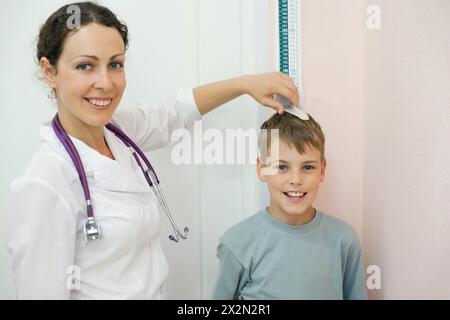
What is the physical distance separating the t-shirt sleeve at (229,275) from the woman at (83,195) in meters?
0.13

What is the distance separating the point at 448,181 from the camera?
861mm

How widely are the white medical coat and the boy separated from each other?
18 cm

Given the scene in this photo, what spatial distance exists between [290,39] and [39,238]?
2.38ft

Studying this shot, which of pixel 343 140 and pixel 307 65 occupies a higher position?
pixel 307 65

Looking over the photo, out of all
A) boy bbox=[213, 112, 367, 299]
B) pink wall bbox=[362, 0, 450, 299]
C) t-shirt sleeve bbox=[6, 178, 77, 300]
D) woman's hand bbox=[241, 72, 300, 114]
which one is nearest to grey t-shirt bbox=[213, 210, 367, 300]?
boy bbox=[213, 112, 367, 299]

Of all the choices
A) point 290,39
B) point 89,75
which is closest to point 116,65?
point 89,75

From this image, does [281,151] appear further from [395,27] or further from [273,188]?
[395,27]

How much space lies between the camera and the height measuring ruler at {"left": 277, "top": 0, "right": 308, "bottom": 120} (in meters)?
1.11

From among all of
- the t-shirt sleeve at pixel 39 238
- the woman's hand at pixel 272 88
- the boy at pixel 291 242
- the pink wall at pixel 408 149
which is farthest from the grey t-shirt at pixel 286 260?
the t-shirt sleeve at pixel 39 238

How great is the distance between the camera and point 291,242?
39.7 inches

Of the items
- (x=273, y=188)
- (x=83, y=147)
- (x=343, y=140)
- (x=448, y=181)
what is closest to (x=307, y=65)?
(x=343, y=140)

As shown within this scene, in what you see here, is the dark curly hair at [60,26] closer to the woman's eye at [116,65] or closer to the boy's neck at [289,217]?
the woman's eye at [116,65]
